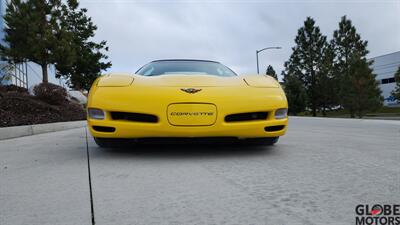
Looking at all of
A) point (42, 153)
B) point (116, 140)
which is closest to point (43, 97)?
point (42, 153)

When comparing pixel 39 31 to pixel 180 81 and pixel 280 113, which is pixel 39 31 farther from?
pixel 280 113

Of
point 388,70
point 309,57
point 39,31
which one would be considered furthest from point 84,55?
point 388,70

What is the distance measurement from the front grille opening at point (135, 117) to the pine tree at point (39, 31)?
17.5 meters

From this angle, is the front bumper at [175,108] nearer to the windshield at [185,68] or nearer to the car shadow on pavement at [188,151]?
the car shadow on pavement at [188,151]

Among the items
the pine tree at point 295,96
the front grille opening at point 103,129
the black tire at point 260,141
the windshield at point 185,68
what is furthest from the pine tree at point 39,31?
the pine tree at point 295,96

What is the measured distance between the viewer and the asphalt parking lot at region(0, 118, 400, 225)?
5.49ft

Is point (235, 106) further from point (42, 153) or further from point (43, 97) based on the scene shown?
point (43, 97)

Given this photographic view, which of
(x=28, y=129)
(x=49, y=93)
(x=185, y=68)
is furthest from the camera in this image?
(x=49, y=93)

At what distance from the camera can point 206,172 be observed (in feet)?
8.52

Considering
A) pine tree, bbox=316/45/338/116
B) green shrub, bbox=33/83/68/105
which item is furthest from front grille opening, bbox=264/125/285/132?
pine tree, bbox=316/45/338/116

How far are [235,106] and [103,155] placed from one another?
1.37 metres

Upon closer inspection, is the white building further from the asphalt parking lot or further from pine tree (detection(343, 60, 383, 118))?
the asphalt parking lot

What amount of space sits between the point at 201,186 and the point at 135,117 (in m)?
1.28
